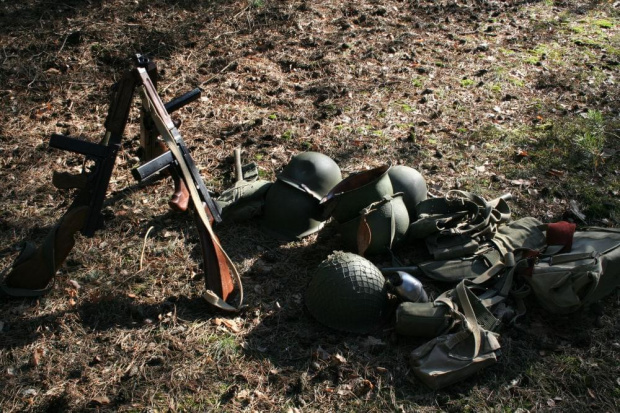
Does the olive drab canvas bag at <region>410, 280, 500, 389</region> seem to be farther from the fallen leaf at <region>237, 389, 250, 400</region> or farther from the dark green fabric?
the dark green fabric

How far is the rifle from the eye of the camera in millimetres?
4168

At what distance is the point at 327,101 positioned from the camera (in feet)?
23.8

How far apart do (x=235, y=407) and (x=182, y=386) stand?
396mm

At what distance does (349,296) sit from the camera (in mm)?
4164

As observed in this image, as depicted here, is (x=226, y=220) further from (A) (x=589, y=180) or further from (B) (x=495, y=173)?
(A) (x=589, y=180)

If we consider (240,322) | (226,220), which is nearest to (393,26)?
(226,220)

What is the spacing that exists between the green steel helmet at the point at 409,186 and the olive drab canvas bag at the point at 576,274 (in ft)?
3.58

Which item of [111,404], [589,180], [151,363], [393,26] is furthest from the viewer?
[393,26]

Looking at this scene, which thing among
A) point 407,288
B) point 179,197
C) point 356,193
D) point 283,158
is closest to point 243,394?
point 407,288

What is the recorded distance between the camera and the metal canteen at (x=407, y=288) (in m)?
4.24

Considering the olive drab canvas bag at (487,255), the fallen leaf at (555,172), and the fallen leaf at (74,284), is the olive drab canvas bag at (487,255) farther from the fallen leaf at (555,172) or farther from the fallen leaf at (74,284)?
the fallen leaf at (74,284)

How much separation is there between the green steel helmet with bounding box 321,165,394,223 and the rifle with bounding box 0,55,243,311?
3.46 feet

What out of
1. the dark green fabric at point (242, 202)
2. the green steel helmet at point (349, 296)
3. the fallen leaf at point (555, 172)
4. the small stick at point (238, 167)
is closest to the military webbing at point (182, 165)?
the green steel helmet at point (349, 296)

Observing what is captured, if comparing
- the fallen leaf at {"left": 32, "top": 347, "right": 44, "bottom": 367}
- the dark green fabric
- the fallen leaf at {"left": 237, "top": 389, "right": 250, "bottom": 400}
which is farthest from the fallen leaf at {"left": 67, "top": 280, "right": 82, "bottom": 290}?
the fallen leaf at {"left": 237, "top": 389, "right": 250, "bottom": 400}
